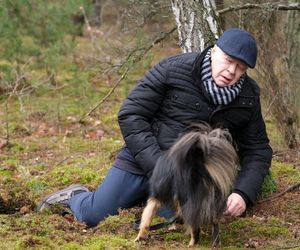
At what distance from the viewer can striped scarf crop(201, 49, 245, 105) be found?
177 inches

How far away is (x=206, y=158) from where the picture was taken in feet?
12.7

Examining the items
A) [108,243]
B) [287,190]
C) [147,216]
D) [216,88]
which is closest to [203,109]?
[216,88]

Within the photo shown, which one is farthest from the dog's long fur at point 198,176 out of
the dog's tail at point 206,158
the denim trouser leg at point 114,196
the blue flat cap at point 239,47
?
the denim trouser leg at point 114,196

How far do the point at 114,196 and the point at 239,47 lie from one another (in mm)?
1823

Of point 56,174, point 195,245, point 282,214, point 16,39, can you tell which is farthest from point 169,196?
point 16,39

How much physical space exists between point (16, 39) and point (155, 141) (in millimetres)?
7979

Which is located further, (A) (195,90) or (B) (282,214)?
(B) (282,214)

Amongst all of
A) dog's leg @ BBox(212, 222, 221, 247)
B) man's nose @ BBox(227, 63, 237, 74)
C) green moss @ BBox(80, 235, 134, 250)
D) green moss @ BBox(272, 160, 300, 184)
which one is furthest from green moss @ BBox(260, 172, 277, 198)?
green moss @ BBox(80, 235, 134, 250)

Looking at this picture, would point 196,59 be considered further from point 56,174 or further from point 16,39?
point 16,39

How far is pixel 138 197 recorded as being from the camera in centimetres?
529

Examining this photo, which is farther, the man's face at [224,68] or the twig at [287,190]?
the twig at [287,190]

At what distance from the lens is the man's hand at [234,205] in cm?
437

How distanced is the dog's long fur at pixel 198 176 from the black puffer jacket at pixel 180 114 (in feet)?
1.80

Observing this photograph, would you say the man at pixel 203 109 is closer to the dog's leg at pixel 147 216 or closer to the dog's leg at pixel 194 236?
the dog's leg at pixel 194 236
